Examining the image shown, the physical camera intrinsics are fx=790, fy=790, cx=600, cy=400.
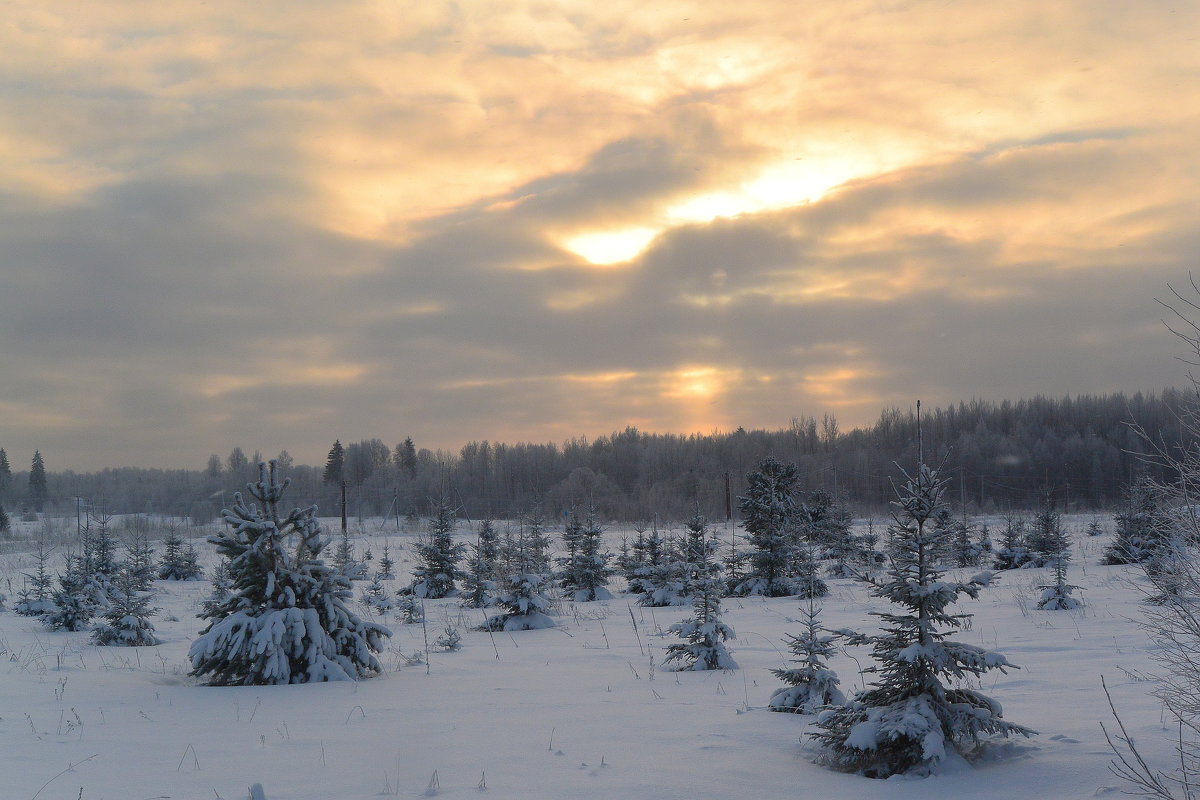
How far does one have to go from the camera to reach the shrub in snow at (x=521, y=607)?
17.5 m

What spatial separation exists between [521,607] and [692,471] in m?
86.3

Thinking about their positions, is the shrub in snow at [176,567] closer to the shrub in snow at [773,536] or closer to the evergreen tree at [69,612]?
the evergreen tree at [69,612]

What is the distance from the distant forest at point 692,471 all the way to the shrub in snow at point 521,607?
4808 centimetres

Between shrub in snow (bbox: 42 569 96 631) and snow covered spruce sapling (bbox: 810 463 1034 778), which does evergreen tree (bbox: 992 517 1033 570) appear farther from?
shrub in snow (bbox: 42 569 96 631)

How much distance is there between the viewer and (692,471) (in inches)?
4040

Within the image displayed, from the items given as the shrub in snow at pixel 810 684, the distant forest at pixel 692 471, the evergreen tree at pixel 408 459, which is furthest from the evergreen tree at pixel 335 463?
the shrub in snow at pixel 810 684

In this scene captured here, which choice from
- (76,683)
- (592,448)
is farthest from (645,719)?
(592,448)

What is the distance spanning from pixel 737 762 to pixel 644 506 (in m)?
75.2

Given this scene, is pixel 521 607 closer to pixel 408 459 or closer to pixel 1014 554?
pixel 1014 554

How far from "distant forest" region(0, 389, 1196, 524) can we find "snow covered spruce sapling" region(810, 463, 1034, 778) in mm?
59756

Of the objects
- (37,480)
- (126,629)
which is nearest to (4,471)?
(37,480)

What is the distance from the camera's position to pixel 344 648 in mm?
10211

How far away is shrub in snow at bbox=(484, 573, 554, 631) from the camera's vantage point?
17.5 metres

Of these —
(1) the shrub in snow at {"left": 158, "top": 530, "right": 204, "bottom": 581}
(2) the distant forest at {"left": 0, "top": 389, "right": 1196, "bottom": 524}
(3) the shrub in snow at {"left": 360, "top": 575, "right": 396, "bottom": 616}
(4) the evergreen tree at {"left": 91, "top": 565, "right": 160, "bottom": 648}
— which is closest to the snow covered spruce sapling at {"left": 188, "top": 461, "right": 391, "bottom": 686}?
(4) the evergreen tree at {"left": 91, "top": 565, "right": 160, "bottom": 648}
